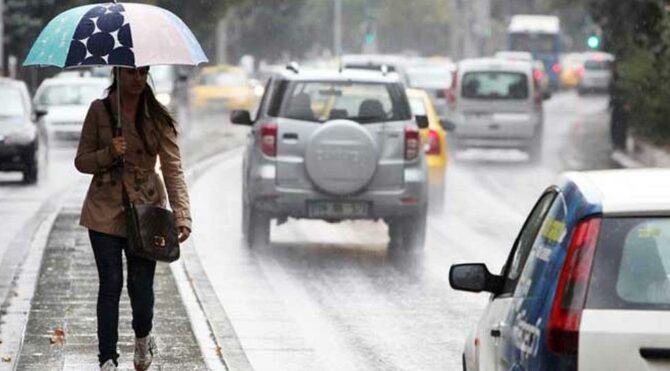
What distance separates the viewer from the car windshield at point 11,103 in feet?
97.3

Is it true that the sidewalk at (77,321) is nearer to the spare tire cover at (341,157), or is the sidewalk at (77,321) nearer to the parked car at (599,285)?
the spare tire cover at (341,157)

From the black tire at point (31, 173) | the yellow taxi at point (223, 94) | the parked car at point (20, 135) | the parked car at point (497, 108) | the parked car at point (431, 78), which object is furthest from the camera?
the yellow taxi at point (223, 94)

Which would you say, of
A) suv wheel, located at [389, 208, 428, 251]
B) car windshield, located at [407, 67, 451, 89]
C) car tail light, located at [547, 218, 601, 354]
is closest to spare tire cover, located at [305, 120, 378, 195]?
suv wheel, located at [389, 208, 428, 251]

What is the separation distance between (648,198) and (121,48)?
4.07 metres

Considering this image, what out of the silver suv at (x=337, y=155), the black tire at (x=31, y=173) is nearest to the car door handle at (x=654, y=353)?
the silver suv at (x=337, y=155)

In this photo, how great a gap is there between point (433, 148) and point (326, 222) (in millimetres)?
4025

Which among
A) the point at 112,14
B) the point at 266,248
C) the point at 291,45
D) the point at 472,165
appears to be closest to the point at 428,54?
the point at 291,45

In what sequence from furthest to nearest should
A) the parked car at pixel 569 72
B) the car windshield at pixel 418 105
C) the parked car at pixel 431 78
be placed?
the parked car at pixel 569 72
the parked car at pixel 431 78
the car windshield at pixel 418 105

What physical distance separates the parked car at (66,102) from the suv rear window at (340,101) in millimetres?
20710

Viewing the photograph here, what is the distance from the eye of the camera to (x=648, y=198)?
648cm

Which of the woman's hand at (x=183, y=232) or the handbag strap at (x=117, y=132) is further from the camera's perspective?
the woman's hand at (x=183, y=232)

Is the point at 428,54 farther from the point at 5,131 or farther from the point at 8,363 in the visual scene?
the point at 8,363

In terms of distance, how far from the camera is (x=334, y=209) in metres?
18.5

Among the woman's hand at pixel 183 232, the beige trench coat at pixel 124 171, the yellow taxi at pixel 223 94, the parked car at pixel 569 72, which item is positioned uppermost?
the beige trench coat at pixel 124 171
